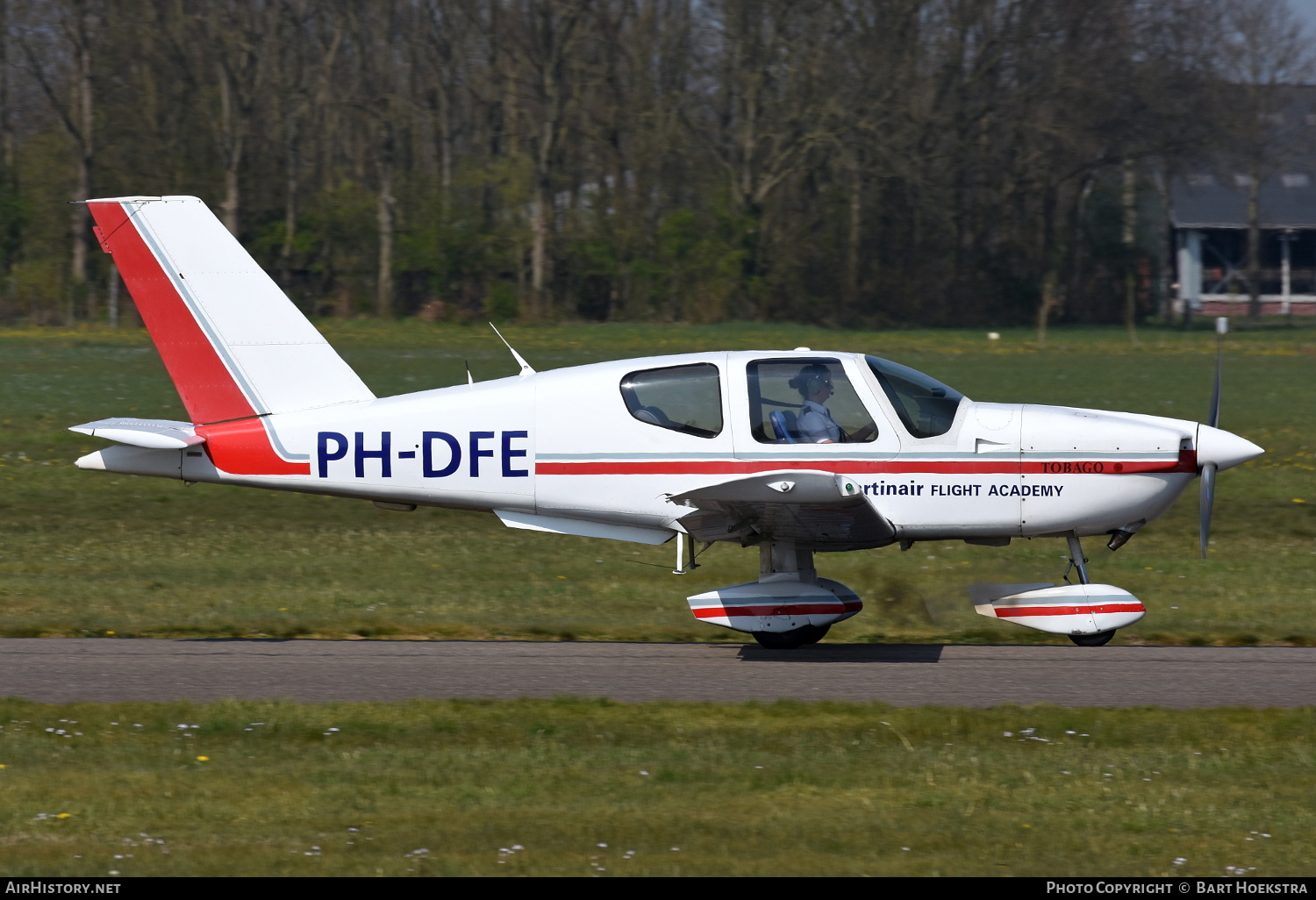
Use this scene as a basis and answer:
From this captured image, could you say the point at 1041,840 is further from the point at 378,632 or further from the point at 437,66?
the point at 437,66

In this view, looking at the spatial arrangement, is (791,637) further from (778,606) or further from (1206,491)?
(1206,491)

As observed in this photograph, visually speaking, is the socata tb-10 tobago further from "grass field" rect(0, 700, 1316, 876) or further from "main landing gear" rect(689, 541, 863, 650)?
"grass field" rect(0, 700, 1316, 876)

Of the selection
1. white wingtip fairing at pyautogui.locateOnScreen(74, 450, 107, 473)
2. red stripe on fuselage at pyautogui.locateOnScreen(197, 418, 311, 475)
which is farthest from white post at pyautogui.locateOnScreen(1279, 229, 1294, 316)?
white wingtip fairing at pyautogui.locateOnScreen(74, 450, 107, 473)

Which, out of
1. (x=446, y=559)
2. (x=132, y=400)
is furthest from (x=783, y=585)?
(x=132, y=400)

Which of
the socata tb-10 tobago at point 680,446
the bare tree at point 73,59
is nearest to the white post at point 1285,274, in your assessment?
the bare tree at point 73,59

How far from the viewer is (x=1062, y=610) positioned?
9578mm

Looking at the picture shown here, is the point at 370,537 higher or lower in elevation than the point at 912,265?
lower

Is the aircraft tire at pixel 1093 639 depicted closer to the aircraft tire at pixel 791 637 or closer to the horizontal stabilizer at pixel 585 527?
the aircraft tire at pixel 791 637

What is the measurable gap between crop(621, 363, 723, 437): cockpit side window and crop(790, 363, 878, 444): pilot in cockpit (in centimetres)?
53

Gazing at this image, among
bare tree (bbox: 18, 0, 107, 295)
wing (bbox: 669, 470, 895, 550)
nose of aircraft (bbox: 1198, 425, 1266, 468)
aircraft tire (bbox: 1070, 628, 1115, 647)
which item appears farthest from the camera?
bare tree (bbox: 18, 0, 107, 295)

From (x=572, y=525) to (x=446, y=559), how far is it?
14.8 ft

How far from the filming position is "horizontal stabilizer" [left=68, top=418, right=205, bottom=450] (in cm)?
979

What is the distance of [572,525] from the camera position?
32.9ft

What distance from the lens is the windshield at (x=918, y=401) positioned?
31.2 feet
